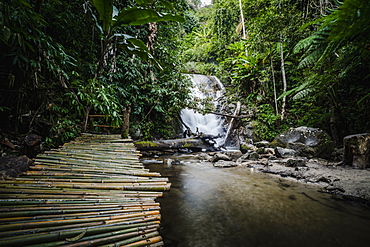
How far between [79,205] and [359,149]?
4522 millimetres

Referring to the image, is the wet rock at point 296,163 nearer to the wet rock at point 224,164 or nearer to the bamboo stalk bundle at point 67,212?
the wet rock at point 224,164

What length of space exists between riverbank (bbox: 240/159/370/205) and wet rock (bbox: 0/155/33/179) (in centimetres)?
395

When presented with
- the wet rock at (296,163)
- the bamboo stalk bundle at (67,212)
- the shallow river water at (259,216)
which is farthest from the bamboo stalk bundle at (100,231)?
the wet rock at (296,163)

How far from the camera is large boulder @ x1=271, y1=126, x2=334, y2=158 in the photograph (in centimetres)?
422

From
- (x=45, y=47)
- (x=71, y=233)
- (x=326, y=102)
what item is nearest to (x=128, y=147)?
(x=71, y=233)

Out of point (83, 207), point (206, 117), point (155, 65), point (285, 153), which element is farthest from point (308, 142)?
point (83, 207)

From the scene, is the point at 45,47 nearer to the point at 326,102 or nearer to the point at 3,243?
the point at 3,243

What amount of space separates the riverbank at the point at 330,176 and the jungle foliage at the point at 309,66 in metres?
1.62

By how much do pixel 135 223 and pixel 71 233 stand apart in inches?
12.7

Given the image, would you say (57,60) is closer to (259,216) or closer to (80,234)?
(80,234)

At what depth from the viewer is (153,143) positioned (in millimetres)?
5270

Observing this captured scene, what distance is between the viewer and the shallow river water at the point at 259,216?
1.48 metres

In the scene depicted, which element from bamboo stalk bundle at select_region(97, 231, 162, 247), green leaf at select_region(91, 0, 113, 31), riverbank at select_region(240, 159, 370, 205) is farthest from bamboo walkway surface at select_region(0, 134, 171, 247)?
riverbank at select_region(240, 159, 370, 205)

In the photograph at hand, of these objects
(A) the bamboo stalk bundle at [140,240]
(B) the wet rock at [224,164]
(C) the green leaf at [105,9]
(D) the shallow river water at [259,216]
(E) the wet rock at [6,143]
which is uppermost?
(C) the green leaf at [105,9]
